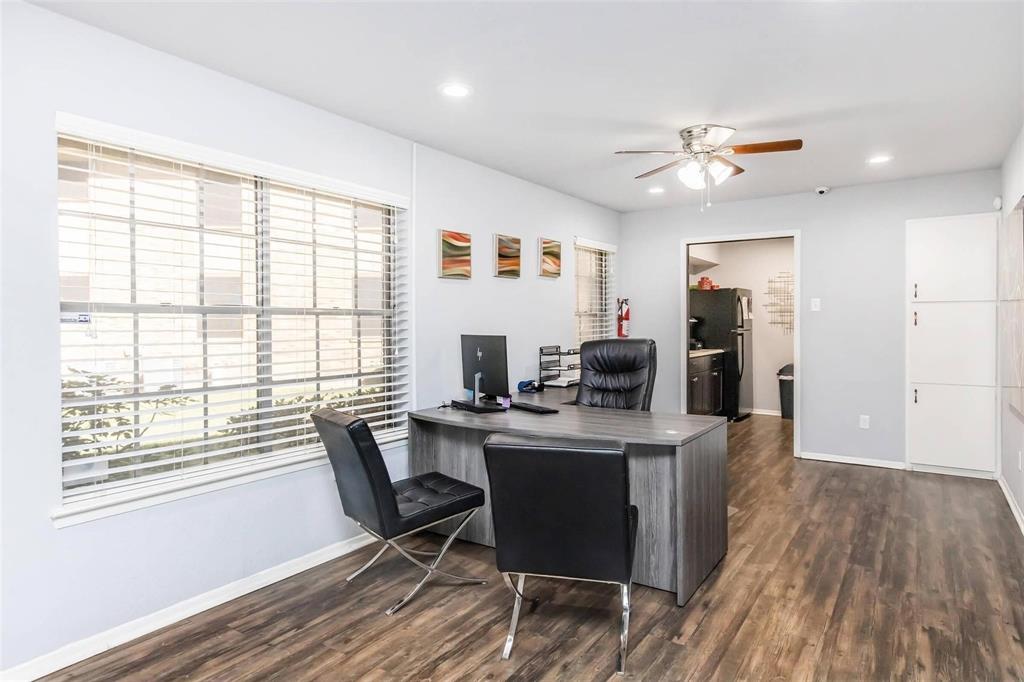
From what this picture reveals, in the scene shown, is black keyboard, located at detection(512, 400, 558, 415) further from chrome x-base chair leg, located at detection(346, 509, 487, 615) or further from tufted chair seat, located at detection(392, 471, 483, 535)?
chrome x-base chair leg, located at detection(346, 509, 487, 615)

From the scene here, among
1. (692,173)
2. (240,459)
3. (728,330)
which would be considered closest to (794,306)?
(728,330)

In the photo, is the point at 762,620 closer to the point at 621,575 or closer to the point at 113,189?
the point at 621,575

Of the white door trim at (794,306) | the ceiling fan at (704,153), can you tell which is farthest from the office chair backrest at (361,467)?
the white door trim at (794,306)

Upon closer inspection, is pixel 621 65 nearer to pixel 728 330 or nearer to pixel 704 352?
pixel 704 352

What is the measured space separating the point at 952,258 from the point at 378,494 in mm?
5060

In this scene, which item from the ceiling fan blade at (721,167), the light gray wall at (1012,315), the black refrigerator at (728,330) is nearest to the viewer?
the ceiling fan blade at (721,167)

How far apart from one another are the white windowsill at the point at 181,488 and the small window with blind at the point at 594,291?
3255mm

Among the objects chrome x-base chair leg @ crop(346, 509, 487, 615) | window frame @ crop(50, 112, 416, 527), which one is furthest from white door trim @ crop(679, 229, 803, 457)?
chrome x-base chair leg @ crop(346, 509, 487, 615)

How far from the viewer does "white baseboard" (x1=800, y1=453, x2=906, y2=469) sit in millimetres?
5310

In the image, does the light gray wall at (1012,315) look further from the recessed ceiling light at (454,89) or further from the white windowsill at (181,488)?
the white windowsill at (181,488)

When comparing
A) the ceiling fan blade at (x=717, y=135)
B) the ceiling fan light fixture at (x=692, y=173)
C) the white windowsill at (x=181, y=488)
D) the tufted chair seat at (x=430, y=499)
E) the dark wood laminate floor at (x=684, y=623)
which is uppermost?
the ceiling fan blade at (x=717, y=135)

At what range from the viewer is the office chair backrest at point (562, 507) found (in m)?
2.20

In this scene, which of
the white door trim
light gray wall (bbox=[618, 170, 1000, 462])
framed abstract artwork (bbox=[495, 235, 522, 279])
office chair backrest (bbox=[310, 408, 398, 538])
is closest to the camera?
office chair backrest (bbox=[310, 408, 398, 538])

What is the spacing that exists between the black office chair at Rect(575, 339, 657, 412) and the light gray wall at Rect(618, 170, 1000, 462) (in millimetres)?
2395
